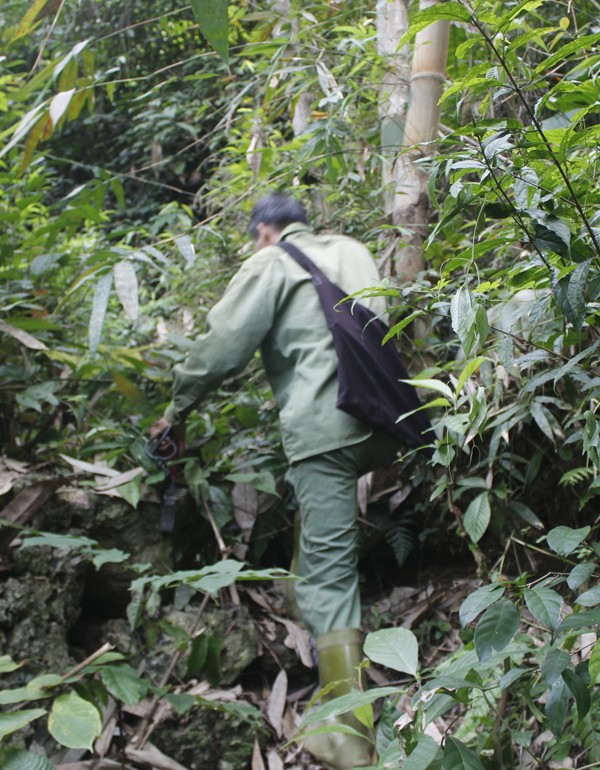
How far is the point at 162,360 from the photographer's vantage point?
4094 mm

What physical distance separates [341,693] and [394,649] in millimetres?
1263

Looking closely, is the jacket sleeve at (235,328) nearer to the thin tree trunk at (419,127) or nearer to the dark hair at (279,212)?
the dark hair at (279,212)

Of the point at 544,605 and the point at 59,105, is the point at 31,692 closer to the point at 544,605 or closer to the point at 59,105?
the point at 544,605

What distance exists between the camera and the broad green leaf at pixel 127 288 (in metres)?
2.88

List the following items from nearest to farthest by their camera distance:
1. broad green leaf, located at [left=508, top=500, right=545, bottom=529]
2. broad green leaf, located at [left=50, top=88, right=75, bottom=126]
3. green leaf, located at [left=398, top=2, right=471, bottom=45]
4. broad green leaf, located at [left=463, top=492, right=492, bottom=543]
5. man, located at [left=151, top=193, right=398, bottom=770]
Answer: green leaf, located at [left=398, top=2, right=471, bottom=45] < broad green leaf, located at [left=463, top=492, right=492, bottom=543] < broad green leaf, located at [left=50, top=88, right=75, bottom=126] < broad green leaf, located at [left=508, top=500, right=545, bottom=529] < man, located at [left=151, top=193, right=398, bottom=770]

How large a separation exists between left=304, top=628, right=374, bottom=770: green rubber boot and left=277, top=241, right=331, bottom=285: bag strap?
1383mm

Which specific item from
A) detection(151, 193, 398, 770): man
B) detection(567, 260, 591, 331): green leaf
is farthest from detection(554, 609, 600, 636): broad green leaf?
detection(151, 193, 398, 770): man

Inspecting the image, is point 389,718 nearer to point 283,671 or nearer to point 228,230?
point 283,671

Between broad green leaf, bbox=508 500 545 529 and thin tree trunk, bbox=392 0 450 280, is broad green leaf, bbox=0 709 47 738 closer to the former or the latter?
broad green leaf, bbox=508 500 545 529

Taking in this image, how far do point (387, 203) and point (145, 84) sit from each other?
642cm

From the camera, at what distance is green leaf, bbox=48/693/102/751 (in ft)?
5.35

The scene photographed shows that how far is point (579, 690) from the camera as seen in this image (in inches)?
49.0

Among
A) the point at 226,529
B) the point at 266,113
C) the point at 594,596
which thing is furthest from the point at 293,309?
the point at 266,113

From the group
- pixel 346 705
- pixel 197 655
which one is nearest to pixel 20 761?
pixel 346 705
